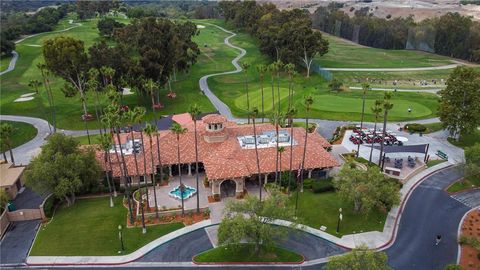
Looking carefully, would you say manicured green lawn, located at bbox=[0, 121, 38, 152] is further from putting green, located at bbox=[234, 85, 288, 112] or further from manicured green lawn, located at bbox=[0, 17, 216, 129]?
putting green, located at bbox=[234, 85, 288, 112]

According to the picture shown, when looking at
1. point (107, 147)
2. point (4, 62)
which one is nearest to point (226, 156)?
point (107, 147)

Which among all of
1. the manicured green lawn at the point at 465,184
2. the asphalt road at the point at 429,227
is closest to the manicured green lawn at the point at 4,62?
the asphalt road at the point at 429,227

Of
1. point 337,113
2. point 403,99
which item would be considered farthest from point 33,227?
point 403,99

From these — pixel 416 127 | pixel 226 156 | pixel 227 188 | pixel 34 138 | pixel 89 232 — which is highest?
pixel 226 156

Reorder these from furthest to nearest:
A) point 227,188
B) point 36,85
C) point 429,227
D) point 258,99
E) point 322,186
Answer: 1. point 258,99
2. point 36,85
3. point 227,188
4. point 322,186
5. point 429,227

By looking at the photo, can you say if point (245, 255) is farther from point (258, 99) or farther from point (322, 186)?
point (258, 99)

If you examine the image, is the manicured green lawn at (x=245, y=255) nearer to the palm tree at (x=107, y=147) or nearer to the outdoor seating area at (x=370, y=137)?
the palm tree at (x=107, y=147)
